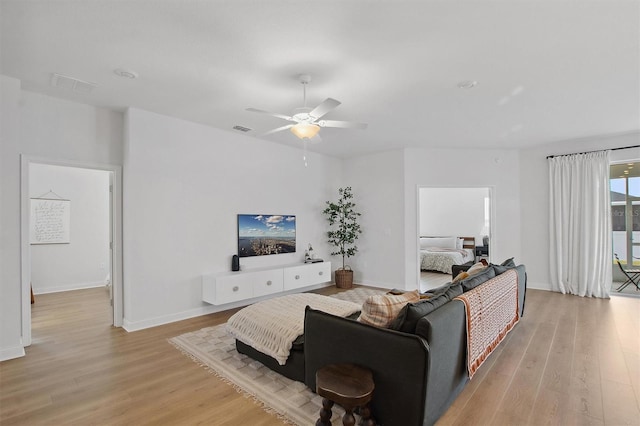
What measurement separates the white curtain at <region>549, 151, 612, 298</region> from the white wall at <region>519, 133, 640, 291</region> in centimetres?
13

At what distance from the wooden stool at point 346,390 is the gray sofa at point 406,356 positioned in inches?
4.1

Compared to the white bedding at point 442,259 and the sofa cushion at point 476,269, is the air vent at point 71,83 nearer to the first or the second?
the sofa cushion at point 476,269

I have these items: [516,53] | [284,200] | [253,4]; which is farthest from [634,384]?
[284,200]

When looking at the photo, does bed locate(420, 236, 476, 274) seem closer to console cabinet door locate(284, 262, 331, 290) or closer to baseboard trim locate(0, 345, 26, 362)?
console cabinet door locate(284, 262, 331, 290)

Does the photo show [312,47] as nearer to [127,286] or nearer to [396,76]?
[396,76]

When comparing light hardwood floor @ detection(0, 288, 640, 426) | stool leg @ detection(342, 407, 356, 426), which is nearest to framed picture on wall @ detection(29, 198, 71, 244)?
light hardwood floor @ detection(0, 288, 640, 426)

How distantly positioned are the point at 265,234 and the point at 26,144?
3.30 meters

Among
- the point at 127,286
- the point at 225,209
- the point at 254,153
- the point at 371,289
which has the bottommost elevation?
the point at 371,289

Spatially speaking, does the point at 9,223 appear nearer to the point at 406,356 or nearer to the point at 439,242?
the point at 406,356

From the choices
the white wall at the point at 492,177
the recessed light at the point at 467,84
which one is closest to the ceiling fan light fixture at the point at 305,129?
the recessed light at the point at 467,84

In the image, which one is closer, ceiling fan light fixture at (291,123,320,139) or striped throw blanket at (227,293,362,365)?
striped throw blanket at (227,293,362,365)

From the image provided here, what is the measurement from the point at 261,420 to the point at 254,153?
13.7 feet

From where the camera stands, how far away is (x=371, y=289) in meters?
6.39

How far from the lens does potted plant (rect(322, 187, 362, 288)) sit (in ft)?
22.1
